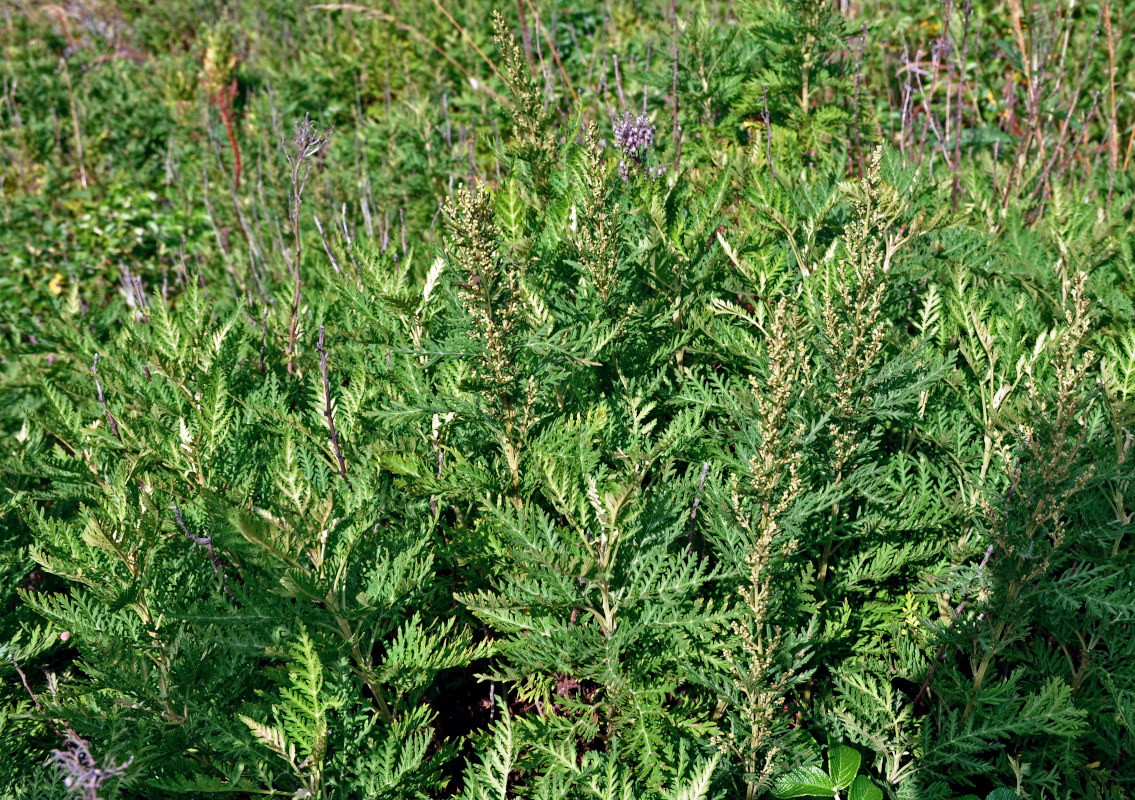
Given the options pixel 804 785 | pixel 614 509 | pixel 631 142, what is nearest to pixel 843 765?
pixel 804 785

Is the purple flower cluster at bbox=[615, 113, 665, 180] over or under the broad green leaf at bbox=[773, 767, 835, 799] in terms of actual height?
over

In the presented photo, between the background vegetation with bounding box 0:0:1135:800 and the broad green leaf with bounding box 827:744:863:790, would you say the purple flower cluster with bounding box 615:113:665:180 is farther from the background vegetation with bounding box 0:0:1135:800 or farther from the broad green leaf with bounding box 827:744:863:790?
the broad green leaf with bounding box 827:744:863:790

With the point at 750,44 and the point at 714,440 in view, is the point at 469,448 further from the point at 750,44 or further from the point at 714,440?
the point at 750,44

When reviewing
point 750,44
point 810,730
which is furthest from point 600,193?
point 750,44

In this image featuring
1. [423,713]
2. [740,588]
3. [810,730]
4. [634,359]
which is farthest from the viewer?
[634,359]

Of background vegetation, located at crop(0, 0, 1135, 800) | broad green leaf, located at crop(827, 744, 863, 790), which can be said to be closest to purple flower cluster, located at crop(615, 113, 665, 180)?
background vegetation, located at crop(0, 0, 1135, 800)

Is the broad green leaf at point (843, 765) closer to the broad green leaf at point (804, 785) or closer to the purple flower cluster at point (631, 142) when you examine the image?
the broad green leaf at point (804, 785)

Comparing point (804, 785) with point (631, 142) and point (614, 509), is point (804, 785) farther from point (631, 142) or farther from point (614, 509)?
point (631, 142)

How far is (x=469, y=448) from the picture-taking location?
2232 millimetres

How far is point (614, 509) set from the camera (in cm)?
155

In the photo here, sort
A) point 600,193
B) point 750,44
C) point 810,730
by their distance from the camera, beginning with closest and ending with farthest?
point 600,193 < point 810,730 < point 750,44

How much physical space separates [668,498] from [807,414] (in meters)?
0.38

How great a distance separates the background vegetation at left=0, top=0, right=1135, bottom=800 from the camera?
172cm

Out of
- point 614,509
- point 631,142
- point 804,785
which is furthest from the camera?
point 631,142
